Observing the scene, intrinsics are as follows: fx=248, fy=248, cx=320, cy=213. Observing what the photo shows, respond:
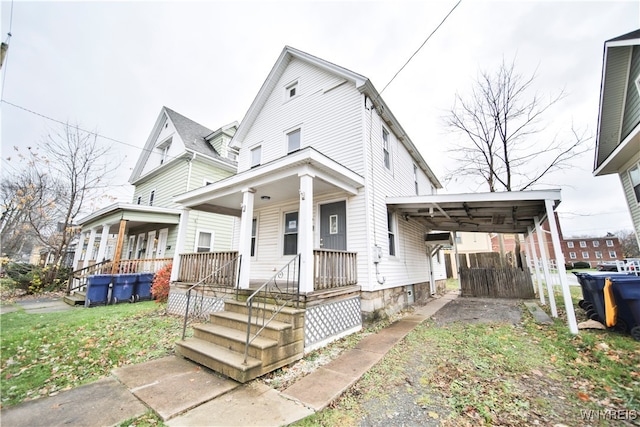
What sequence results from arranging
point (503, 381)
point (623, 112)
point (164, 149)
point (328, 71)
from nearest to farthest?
1. point (503, 381)
2. point (328, 71)
3. point (623, 112)
4. point (164, 149)

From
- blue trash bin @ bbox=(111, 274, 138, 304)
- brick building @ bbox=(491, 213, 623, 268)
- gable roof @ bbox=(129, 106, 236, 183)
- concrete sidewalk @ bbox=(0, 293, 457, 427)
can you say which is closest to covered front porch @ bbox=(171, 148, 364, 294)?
concrete sidewalk @ bbox=(0, 293, 457, 427)

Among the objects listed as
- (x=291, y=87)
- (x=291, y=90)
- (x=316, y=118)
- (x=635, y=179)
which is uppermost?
(x=291, y=87)

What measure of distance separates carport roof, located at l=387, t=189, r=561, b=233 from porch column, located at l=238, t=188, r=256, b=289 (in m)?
4.36

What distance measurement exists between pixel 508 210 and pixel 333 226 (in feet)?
17.5

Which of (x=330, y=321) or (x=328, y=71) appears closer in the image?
(x=330, y=321)

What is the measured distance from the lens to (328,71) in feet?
28.2

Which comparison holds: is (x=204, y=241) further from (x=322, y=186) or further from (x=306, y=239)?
(x=306, y=239)

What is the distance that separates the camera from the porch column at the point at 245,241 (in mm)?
6016

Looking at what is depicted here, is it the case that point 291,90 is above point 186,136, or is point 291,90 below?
below

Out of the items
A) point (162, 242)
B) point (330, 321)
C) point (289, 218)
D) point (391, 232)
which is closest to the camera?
point (330, 321)

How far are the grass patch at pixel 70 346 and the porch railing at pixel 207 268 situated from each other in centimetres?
126

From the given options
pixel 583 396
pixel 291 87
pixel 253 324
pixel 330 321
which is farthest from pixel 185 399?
pixel 291 87

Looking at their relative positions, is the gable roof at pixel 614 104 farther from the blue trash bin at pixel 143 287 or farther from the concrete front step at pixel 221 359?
the blue trash bin at pixel 143 287

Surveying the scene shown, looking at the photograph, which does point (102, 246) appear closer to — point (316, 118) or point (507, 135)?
point (316, 118)
